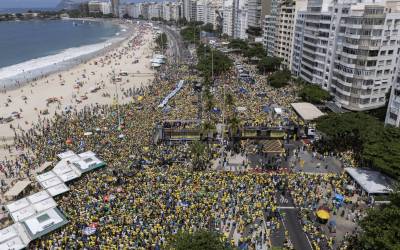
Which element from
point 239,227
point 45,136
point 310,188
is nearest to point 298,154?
point 310,188

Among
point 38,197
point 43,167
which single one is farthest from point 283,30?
point 38,197

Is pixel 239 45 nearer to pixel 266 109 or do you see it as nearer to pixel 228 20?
pixel 228 20

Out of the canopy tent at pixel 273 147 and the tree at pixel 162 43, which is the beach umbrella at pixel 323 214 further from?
the tree at pixel 162 43

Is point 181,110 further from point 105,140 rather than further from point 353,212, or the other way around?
point 353,212

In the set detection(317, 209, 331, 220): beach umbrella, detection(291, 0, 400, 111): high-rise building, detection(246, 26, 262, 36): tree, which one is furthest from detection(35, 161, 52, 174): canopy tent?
detection(246, 26, 262, 36): tree

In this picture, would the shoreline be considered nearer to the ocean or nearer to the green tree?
the ocean

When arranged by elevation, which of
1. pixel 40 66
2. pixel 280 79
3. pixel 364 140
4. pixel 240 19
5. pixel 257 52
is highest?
→ pixel 240 19
